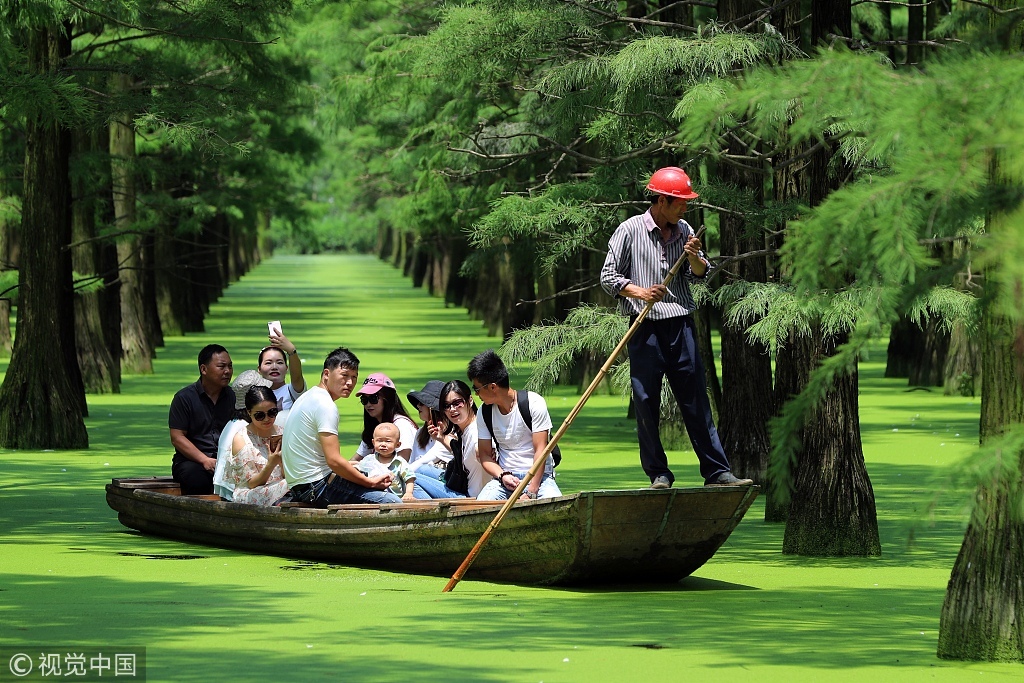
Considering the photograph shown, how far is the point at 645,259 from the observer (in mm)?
9906

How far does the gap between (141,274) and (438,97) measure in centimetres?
648

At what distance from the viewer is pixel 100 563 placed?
10.4 meters

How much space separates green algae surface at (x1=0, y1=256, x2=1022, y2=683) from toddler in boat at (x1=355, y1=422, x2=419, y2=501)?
0.90 m

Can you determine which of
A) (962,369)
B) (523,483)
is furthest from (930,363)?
(523,483)

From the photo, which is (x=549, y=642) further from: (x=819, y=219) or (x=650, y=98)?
(x=650, y=98)

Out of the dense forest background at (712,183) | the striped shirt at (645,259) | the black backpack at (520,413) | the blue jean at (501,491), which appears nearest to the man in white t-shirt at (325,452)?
the blue jean at (501,491)

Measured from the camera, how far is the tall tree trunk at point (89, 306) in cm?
2306

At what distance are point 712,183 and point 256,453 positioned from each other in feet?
12.7

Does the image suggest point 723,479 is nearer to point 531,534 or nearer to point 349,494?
point 531,534

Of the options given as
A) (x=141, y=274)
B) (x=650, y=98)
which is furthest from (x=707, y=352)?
(x=141, y=274)

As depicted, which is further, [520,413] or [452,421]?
[452,421]

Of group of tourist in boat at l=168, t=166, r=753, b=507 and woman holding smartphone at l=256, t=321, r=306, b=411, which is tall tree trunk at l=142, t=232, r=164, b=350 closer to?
woman holding smartphone at l=256, t=321, r=306, b=411

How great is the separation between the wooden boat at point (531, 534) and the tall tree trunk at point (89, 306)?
12644 millimetres

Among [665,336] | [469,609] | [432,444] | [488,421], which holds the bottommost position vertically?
[469,609]
